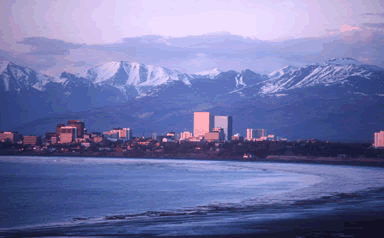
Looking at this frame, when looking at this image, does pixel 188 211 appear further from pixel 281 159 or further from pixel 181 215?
pixel 281 159

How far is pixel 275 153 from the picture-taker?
16338cm

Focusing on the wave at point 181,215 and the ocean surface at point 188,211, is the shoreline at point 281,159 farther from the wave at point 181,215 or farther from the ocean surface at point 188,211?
the wave at point 181,215

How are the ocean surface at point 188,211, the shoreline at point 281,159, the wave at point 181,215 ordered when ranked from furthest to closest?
the shoreline at point 281,159
the wave at point 181,215
the ocean surface at point 188,211

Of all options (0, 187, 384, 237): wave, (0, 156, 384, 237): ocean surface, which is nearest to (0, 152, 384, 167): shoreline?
(0, 156, 384, 237): ocean surface

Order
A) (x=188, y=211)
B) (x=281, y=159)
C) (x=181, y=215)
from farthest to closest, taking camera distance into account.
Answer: (x=281, y=159), (x=188, y=211), (x=181, y=215)

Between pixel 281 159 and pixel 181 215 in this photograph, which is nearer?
pixel 181 215

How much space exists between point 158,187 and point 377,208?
2701 centimetres

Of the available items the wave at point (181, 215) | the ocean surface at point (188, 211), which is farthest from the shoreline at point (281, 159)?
the wave at point (181, 215)

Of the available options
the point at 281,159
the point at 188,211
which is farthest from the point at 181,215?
the point at 281,159

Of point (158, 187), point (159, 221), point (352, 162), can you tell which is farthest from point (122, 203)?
point (352, 162)

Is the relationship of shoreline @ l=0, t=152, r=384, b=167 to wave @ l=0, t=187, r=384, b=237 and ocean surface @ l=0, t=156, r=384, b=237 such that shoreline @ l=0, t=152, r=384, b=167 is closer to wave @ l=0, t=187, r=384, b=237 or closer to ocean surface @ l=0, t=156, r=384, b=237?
ocean surface @ l=0, t=156, r=384, b=237

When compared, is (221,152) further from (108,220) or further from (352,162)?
(108,220)

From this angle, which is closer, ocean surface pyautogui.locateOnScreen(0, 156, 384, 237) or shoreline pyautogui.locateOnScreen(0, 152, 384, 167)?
ocean surface pyautogui.locateOnScreen(0, 156, 384, 237)

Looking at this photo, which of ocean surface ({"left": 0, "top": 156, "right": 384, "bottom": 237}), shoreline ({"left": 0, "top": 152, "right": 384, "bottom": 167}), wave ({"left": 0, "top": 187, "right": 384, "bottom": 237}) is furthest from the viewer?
shoreline ({"left": 0, "top": 152, "right": 384, "bottom": 167})
